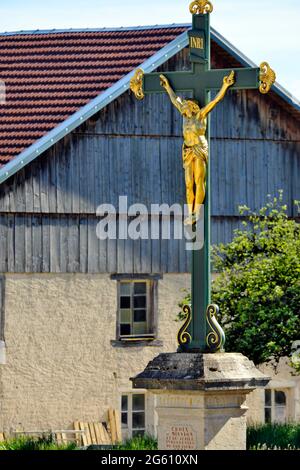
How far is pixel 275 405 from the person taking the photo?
27719 mm

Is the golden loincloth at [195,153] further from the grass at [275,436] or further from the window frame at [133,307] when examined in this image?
the window frame at [133,307]

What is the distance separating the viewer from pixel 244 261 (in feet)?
81.3

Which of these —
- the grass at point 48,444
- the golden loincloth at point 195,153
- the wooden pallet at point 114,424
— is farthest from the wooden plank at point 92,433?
the golden loincloth at point 195,153

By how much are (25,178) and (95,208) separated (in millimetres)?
1341

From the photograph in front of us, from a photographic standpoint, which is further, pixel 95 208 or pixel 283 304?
pixel 95 208

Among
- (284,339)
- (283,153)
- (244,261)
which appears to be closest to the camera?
(284,339)

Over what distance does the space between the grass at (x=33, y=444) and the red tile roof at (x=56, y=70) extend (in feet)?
14.6

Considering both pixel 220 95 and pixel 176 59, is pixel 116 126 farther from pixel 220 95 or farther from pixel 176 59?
pixel 220 95

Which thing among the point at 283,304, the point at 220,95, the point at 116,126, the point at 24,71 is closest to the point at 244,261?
the point at 283,304

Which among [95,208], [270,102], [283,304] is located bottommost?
[283,304]

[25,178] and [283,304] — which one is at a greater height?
[25,178]

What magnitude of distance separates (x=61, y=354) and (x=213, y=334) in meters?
12.7

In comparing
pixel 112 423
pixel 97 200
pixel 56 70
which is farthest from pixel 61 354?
pixel 56 70

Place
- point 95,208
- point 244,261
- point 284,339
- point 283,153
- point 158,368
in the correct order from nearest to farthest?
point 158,368, point 284,339, point 244,261, point 95,208, point 283,153
